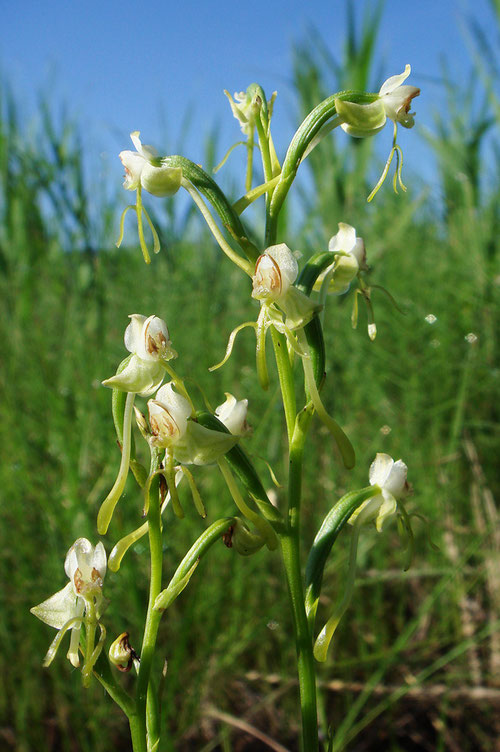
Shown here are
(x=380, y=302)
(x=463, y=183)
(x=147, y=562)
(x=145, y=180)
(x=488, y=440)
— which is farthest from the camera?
(x=463, y=183)

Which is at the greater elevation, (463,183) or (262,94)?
(463,183)

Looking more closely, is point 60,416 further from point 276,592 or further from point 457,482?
point 457,482

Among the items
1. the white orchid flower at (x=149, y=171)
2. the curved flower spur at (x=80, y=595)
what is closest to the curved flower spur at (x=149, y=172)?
the white orchid flower at (x=149, y=171)

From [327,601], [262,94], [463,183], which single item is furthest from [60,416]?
[463,183]

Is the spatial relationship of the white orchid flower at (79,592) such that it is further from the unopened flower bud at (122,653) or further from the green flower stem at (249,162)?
the green flower stem at (249,162)

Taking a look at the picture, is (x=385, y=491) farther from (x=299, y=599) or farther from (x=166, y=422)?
(x=166, y=422)

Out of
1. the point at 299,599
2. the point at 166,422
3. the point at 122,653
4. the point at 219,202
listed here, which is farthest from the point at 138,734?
the point at 219,202
